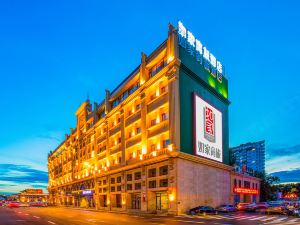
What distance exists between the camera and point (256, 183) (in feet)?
289

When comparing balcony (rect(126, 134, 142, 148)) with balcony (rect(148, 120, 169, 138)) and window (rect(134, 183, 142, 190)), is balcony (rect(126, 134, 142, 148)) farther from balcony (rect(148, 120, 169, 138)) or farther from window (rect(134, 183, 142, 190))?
window (rect(134, 183, 142, 190))

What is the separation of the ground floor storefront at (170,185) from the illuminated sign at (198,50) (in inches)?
727

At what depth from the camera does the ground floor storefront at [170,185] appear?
161 ft

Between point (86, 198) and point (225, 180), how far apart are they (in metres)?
45.8

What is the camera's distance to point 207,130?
58469 mm

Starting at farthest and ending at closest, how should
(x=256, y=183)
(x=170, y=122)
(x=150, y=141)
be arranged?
(x=256, y=183)
(x=150, y=141)
(x=170, y=122)

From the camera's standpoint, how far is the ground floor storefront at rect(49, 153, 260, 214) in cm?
4916

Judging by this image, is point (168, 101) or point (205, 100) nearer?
point (168, 101)

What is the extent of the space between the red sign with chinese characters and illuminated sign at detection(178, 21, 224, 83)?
870cm

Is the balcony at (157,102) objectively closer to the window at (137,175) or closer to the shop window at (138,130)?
the shop window at (138,130)

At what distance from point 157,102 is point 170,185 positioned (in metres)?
14.5

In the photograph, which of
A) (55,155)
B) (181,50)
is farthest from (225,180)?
(55,155)

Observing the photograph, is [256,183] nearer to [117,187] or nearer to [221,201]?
[221,201]

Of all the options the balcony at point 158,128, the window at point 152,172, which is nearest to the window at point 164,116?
the balcony at point 158,128
